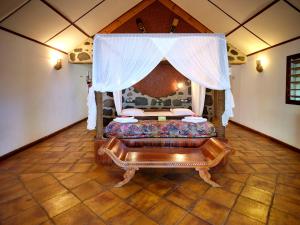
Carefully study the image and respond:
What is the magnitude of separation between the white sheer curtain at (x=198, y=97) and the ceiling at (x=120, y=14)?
151 cm

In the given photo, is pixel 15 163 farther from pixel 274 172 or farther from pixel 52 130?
pixel 274 172

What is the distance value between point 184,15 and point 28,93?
164 inches

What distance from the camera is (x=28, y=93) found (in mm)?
3936

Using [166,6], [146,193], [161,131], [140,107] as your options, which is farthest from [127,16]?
[146,193]

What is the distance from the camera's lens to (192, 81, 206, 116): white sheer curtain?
4.70 meters

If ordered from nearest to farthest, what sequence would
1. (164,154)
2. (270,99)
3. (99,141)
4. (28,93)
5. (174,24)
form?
1. (164,154)
2. (99,141)
3. (28,93)
4. (270,99)
5. (174,24)

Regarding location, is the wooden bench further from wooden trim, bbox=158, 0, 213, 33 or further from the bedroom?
wooden trim, bbox=158, 0, 213, 33

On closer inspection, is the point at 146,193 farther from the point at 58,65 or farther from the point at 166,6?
the point at 166,6

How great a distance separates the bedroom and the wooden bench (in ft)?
0.89

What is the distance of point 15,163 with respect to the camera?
3150 millimetres

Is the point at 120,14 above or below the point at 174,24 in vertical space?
above

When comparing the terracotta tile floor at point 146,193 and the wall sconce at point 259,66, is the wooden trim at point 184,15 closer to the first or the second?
the wall sconce at point 259,66

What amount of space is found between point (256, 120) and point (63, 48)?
536cm

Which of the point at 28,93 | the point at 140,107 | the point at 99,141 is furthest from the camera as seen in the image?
the point at 140,107
